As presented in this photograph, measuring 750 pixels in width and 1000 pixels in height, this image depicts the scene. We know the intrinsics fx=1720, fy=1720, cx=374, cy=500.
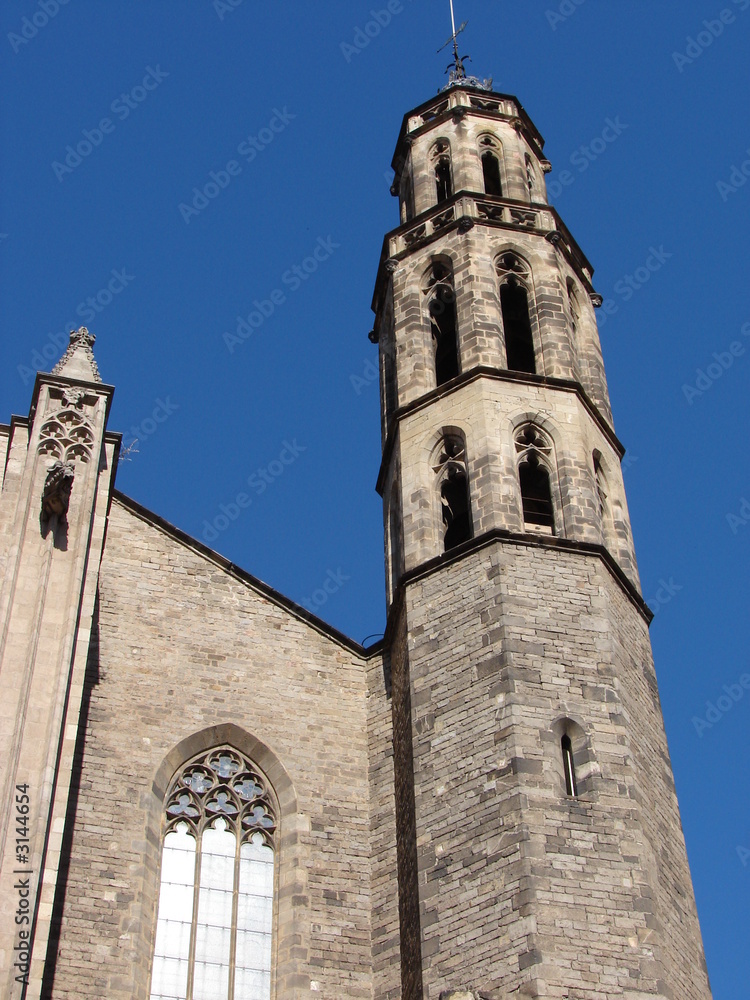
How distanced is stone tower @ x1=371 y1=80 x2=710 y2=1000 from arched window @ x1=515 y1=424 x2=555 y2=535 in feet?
0.09

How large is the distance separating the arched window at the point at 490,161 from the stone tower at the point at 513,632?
0.25ft

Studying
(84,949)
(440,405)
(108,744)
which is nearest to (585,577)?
(440,405)

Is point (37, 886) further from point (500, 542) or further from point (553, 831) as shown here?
point (500, 542)

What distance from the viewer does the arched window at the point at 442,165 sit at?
25984 mm

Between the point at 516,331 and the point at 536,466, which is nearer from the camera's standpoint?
the point at 536,466

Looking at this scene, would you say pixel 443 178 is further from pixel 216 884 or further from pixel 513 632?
pixel 216 884

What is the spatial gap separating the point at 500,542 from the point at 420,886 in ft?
13.8

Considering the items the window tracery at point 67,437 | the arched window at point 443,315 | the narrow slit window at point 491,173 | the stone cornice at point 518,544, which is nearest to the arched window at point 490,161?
the narrow slit window at point 491,173

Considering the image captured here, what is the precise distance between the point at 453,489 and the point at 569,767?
5.20 meters

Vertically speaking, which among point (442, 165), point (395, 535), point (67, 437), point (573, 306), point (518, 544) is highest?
point (442, 165)

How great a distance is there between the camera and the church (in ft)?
51.2

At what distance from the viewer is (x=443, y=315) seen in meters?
23.7

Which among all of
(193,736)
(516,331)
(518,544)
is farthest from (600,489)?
(193,736)

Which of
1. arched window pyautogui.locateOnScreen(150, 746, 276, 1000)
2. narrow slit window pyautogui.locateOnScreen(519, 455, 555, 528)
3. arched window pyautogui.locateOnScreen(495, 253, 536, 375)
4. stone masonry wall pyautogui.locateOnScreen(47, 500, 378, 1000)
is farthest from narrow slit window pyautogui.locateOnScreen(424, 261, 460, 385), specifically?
arched window pyautogui.locateOnScreen(150, 746, 276, 1000)
